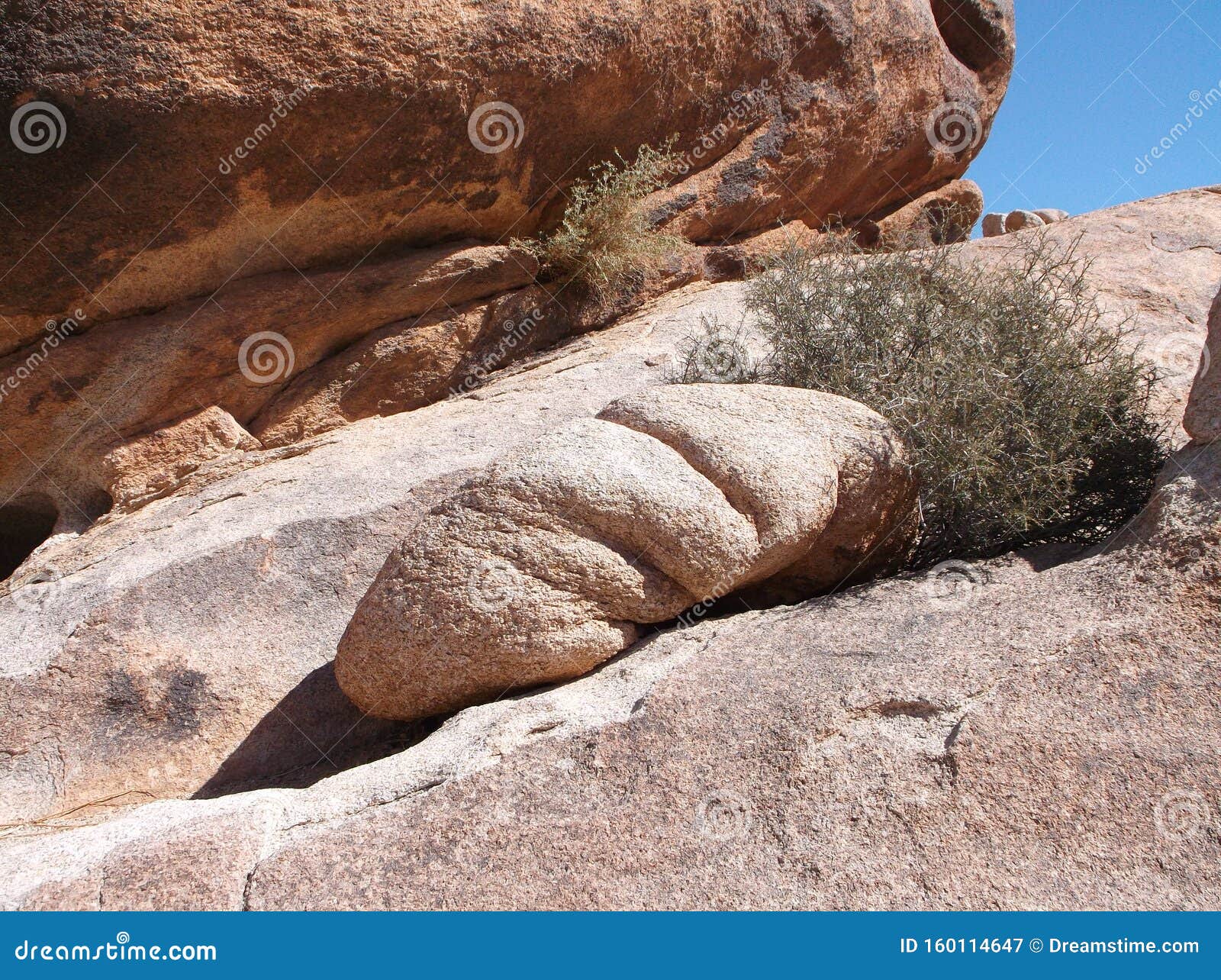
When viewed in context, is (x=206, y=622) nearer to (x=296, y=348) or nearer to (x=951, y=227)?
(x=296, y=348)

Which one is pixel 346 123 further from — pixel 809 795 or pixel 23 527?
pixel 809 795

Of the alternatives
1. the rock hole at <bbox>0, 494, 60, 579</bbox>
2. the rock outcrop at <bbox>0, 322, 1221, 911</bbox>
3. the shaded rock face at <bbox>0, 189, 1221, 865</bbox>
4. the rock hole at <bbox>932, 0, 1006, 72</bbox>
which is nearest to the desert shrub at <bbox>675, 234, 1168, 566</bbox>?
the shaded rock face at <bbox>0, 189, 1221, 865</bbox>

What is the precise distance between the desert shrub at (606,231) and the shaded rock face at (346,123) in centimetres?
19

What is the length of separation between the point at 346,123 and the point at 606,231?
1.99 meters

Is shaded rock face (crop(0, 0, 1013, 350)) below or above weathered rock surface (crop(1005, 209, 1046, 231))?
below

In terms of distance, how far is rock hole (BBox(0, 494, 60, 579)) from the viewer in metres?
6.04

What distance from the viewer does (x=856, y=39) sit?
8211mm

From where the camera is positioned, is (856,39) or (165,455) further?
(856,39)

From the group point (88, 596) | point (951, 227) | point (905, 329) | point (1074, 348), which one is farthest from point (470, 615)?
point (951, 227)

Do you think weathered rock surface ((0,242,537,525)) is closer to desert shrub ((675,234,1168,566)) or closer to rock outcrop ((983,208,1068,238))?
desert shrub ((675,234,1168,566))

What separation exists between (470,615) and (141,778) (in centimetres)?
165

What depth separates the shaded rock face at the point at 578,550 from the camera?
11.6ft

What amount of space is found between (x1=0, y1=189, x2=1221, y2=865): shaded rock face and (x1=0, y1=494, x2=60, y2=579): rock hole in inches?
27.3

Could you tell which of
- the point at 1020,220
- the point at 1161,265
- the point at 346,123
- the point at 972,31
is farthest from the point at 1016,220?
the point at 346,123
